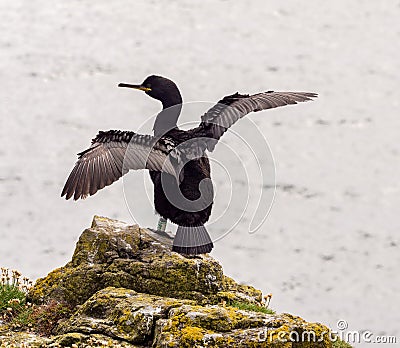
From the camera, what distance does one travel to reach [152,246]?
364 inches

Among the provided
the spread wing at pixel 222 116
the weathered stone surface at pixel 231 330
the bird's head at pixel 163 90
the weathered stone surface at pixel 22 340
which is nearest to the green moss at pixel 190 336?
the weathered stone surface at pixel 231 330

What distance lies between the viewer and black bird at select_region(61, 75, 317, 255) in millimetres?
8664

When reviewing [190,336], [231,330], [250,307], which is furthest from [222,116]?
[190,336]

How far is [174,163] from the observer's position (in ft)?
29.8

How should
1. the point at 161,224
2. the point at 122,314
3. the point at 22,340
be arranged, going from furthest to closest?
the point at 161,224
the point at 22,340
the point at 122,314

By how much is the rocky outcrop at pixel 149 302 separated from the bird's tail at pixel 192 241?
0.10 m

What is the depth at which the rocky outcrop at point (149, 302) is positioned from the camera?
715cm

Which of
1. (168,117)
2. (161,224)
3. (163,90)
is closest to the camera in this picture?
(161,224)

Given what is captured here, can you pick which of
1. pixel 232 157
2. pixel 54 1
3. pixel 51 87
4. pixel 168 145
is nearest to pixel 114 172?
pixel 168 145

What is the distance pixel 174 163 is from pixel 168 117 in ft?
3.99

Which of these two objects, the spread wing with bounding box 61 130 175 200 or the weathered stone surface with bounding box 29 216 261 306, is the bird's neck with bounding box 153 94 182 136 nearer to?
the spread wing with bounding box 61 130 175 200

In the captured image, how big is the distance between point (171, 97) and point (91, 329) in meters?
3.66

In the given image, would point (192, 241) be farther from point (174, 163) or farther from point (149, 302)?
point (149, 302)

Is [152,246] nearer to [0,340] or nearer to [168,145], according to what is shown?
[168,145]
